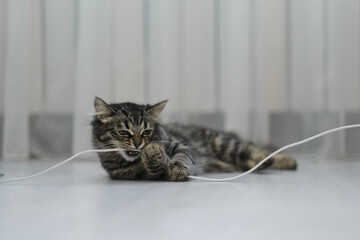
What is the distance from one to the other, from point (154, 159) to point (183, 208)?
46 cm

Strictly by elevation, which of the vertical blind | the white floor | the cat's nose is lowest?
the white floor

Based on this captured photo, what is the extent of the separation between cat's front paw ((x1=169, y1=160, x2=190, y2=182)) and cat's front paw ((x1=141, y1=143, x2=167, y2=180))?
0.03 metres

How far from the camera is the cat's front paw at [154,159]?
5.13ft

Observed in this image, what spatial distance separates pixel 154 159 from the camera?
158cm

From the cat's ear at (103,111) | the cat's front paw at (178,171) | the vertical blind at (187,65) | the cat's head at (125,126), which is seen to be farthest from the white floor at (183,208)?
the vertical blind at (187,65)

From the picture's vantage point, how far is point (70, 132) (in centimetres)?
250

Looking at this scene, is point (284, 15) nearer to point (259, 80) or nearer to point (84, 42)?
point (259, 80)

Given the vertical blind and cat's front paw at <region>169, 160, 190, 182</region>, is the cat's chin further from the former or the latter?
the vertical blind

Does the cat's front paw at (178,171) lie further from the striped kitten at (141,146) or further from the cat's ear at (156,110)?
the cat's ear at (156,110)

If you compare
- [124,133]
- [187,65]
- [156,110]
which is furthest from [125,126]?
[187,65]

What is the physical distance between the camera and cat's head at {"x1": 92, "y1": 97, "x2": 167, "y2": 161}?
5.28 feet

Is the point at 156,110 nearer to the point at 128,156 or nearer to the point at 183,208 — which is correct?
the point at 128,156

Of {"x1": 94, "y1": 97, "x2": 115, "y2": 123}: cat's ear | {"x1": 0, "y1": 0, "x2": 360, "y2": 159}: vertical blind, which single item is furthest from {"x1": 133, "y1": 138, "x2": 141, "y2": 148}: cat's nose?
{"x1": 0, "y1": 0, "x2": 360, "y2": 159}: vertical blind

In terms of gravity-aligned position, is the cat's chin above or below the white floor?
above
